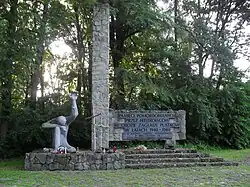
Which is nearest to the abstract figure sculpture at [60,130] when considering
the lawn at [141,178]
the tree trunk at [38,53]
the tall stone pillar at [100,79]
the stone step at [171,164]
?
Result: the tall stone pillar at [100,79]

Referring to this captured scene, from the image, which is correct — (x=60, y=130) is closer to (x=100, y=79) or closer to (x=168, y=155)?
(x=100, y=79)

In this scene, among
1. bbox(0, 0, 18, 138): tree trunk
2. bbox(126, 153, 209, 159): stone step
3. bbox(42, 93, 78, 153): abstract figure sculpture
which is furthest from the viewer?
bbox(0, 0, 18, 138): tree trunk

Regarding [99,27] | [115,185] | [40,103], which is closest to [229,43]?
[99,27]

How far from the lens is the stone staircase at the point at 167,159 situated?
10.2 meters

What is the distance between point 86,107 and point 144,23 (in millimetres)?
4032

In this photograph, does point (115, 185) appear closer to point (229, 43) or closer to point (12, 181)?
point (12, 181)

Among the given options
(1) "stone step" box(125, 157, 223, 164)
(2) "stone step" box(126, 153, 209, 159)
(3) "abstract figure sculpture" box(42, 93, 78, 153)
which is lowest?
(1) "stone step" box(125, 157, 223, 164)

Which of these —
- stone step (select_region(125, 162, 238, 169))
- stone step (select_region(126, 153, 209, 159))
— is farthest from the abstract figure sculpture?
stone step (select_region(125, 162, 238, 169))

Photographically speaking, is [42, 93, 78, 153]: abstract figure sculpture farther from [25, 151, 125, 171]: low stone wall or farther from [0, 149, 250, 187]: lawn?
[0, 149, 250, 187]: lawn

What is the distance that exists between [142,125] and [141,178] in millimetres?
4492

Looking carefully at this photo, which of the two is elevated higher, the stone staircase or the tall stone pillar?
the tall stone pillar

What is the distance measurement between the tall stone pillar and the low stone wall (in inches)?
69.4

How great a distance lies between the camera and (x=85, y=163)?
10008 mm

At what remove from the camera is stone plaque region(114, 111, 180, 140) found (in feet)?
40.7
